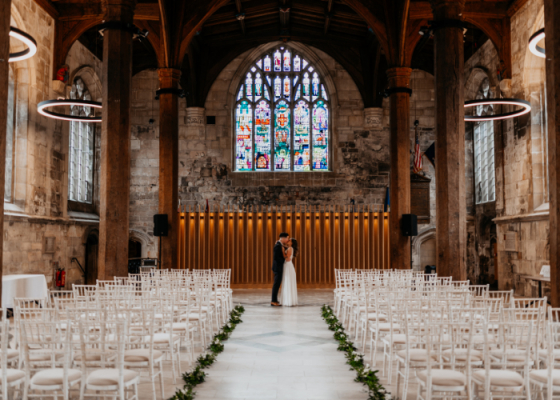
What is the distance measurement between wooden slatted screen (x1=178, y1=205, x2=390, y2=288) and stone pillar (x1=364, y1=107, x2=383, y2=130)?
4263 mm

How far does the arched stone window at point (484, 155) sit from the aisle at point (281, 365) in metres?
9.61

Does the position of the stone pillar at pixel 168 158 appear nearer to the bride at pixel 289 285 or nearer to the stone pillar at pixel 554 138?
the bride at pixel 289 285

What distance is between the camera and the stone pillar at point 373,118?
18797 mm

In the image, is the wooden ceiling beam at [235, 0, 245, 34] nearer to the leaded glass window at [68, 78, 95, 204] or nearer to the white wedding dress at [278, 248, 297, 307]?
the leaded glass window at [68, 78, 95, 204]

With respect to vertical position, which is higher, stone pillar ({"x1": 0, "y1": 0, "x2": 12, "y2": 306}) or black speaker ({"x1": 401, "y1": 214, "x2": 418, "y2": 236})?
stone pillar ({"x1": 0, "y1": 0, "x2": 12, "y2": 306})

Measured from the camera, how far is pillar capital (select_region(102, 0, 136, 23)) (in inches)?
371

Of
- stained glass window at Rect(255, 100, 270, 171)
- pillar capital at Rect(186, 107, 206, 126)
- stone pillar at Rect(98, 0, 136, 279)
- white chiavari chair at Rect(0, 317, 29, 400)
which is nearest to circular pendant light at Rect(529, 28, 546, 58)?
stone pillar at Rect(98, 0, 136, 279)

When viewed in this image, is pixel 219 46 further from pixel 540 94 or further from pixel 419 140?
pixel 540 94

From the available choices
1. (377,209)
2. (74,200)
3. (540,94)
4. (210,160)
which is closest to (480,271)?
(377,209)

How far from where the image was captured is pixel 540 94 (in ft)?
42.7

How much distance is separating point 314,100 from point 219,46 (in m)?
3.82

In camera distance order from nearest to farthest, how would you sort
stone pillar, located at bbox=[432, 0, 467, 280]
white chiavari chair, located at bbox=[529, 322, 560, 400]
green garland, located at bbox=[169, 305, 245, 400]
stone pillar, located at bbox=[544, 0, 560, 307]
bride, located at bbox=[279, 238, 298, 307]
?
white chiavari chair, located at bbox=[529, 322, 560, 400]
green garland, located at bbox=[169, 305, 245, 400]
stone pillar, located at bbox=[544, 0, 560, 307]
stone pillar, located at bbox=[432, 0, 467, 280]
bride, located at bbox=[279, 238, 298, 307]

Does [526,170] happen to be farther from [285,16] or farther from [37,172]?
[37,172]

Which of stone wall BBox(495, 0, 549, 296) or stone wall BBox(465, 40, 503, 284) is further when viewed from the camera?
stone wall BBox(465, 40, 503, 284)
